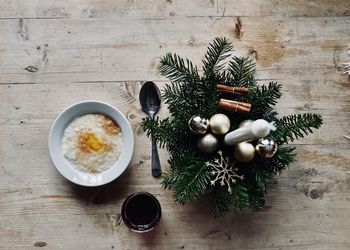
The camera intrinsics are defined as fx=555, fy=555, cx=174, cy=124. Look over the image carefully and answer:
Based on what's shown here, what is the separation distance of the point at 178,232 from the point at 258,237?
18 cm

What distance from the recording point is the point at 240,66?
113 cm

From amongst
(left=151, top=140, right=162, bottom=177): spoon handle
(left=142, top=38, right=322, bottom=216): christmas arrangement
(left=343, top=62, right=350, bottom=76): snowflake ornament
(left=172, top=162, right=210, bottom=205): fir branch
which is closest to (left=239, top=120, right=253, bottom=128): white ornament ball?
(left=142, top=38, right=322, bottom=216): christmas arrangement

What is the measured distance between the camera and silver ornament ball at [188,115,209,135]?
1056 millimetres

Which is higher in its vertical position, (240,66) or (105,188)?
(240,66)

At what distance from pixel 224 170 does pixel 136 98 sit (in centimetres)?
28

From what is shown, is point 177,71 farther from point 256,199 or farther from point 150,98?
point 256,199

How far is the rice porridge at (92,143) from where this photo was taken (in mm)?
1192

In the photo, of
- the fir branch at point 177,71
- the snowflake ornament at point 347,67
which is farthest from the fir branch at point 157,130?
the snowflake ornament at point 347,67

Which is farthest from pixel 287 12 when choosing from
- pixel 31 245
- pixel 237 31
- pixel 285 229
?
pixel 31 245

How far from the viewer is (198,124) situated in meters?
1.06

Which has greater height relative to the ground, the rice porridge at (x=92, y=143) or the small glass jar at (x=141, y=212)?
the rice porridge at (x=92, y=143)

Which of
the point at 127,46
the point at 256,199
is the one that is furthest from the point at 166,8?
the point at 256,199

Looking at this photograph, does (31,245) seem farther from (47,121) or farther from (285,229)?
(285,229)

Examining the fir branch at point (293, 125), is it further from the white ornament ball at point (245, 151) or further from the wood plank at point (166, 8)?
the wood plank at point (166, 8)
